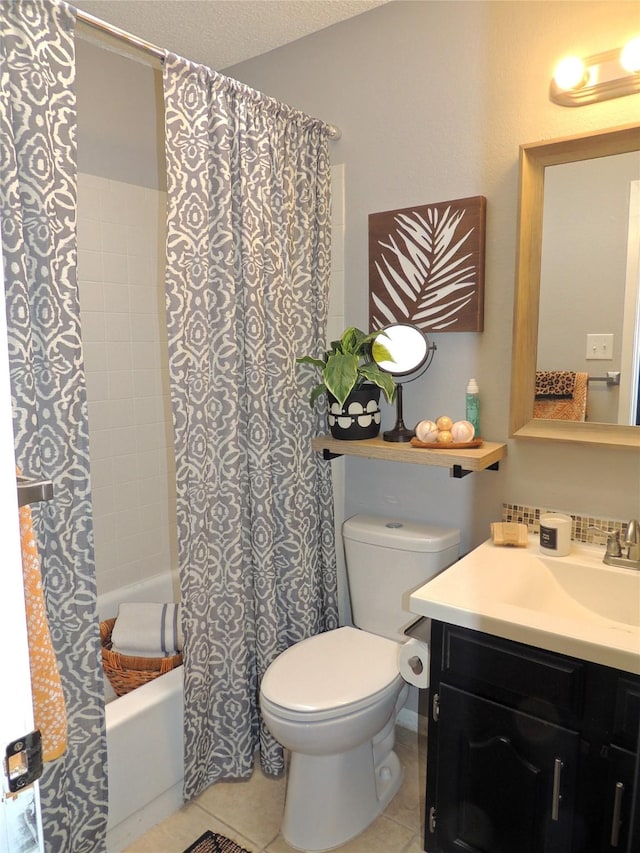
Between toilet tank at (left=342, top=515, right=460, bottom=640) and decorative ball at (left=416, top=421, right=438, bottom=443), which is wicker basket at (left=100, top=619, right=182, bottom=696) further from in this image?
decorative ball at (left=416, top=421, right=438, bottom=443)

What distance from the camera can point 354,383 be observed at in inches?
75.0

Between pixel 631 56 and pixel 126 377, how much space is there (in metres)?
2.08

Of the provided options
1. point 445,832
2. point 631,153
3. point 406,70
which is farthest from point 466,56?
point 445,832

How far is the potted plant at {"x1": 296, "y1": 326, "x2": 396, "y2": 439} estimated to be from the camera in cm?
191

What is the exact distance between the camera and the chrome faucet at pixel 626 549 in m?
1.60

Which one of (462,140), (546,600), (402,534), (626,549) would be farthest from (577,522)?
(462,140)

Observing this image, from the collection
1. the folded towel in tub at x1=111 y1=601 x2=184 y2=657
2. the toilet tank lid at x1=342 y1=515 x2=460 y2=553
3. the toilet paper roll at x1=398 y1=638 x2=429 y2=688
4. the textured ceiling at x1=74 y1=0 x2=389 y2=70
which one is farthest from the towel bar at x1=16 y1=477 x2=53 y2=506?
the textured ceiling at x1=74 y1=0 x2=389 y2=70

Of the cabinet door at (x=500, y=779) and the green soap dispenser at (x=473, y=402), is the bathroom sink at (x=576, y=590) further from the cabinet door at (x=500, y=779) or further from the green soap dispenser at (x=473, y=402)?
the green soap dispenser at (x=473, y=402)

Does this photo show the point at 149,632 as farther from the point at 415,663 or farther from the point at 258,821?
the point at 415,663

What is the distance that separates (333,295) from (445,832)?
1717 mm

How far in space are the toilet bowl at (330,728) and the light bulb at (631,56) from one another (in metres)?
1.75

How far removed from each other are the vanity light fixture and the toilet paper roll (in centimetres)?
154

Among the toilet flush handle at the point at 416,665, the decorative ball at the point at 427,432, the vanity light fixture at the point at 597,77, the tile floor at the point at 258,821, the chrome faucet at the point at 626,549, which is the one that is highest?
the vanity light fixture at the point at 597,77

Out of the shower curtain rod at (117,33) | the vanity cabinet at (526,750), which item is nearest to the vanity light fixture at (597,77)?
the shower curtain rod at (117,33)
